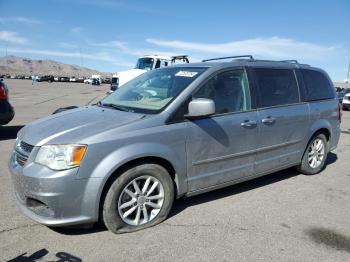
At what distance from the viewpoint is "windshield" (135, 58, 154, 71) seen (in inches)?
682

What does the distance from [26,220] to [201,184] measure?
1996 millimetres

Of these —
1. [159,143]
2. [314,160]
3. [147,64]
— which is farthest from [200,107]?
[147,64]

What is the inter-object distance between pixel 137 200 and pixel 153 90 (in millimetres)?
1533

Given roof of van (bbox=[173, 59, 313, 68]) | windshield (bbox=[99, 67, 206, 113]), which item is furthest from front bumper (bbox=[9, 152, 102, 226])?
roof of van (bbox=[173, 59, 313, 68])

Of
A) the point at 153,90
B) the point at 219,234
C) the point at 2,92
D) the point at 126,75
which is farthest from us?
the point at 126,75

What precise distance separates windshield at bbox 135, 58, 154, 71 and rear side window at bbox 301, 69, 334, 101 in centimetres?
1163

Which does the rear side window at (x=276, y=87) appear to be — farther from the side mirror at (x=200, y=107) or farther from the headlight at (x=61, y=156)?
the headlight at (x=61, y=156)

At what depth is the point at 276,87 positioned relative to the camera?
523 centimetres

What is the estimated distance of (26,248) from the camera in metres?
3.43

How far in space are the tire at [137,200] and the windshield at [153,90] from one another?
2.36 feet

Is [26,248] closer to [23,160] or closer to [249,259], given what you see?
[23,160]

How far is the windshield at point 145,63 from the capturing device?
17.3m

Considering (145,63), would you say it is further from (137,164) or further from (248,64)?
(137,164)

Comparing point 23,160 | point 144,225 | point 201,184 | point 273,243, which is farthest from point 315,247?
point 23,160
